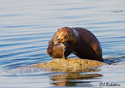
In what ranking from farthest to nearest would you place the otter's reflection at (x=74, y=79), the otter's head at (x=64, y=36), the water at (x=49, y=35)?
1. the otter's head at (x=64, y=36)
2. the water at (x=49, y=35)
3. the otter's reflection at (x=74, y=79)

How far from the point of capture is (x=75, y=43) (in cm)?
984

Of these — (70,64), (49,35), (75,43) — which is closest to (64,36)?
(75,43)

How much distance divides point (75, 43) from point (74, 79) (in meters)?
1.57

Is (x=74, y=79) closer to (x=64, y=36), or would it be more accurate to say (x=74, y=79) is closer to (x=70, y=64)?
(x=70, y=64)

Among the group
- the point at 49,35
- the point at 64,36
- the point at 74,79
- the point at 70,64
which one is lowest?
the point at 74,79

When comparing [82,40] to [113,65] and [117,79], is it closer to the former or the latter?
[113,65]

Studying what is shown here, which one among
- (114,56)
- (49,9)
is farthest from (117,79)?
(49,9)

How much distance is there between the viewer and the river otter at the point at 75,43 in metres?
9.56

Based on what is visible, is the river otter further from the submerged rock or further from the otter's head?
the submerged rock

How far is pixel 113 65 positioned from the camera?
974 cm

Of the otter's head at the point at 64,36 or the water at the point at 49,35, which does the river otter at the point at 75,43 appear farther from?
the water at the point at 49,35

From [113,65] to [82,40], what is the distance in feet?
3.25

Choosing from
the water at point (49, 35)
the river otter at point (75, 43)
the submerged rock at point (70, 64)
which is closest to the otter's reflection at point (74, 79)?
the water at point (49, 35)

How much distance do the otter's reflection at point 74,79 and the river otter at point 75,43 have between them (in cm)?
83
